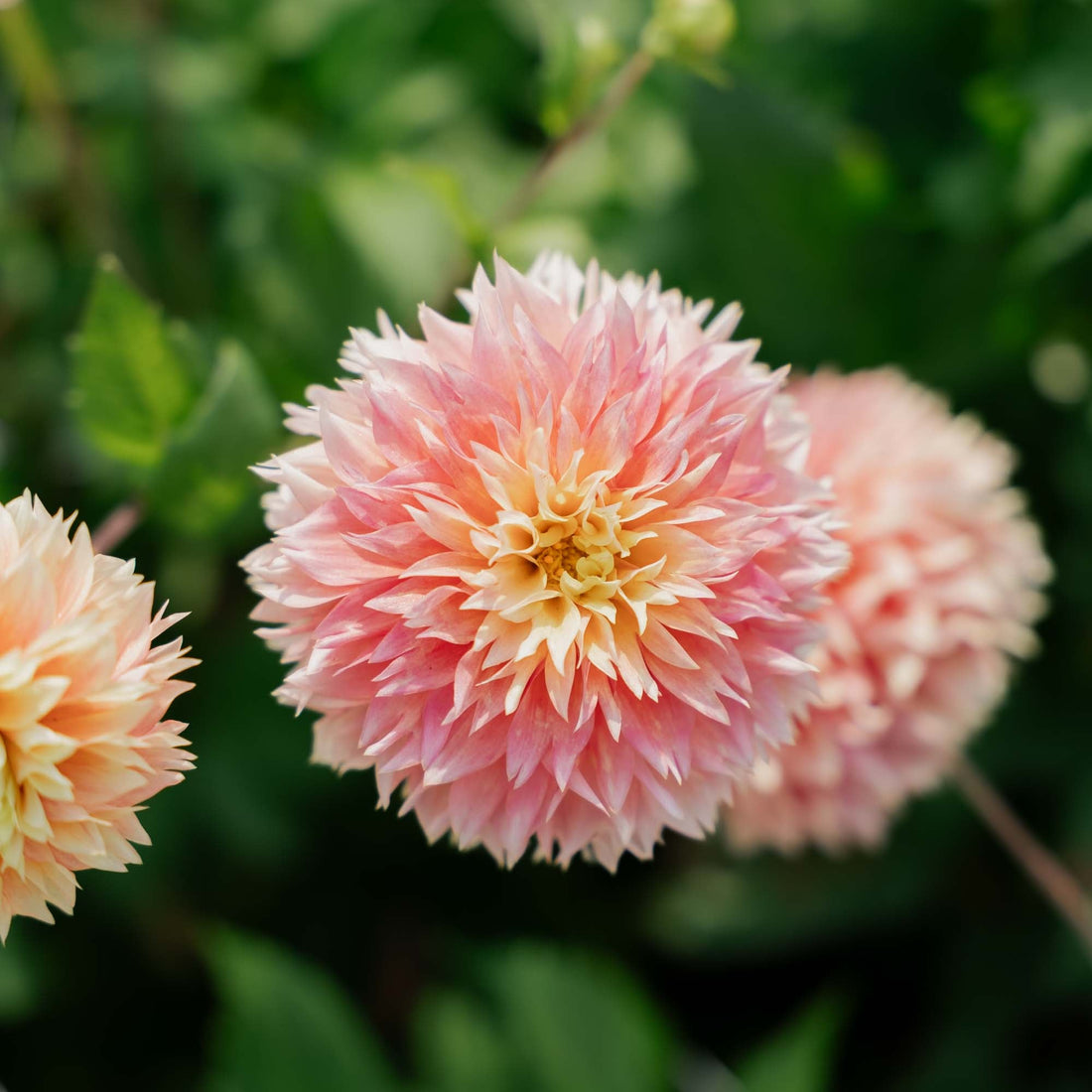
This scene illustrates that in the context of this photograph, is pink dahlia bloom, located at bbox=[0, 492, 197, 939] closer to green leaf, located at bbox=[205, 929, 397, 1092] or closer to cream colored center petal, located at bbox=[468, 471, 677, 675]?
cream colored center petal, located at bbox=[468, 471, 677, 675]

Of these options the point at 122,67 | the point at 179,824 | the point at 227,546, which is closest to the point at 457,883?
the point at 179,824

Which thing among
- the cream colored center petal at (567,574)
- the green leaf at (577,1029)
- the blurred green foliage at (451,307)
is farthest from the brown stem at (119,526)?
the green leaf at (577,1029)

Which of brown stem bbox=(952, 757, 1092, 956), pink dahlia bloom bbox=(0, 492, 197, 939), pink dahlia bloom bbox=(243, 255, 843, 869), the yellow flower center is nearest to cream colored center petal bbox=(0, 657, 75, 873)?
pink dahlia bloom bbox=(0, 492, 197, 939)

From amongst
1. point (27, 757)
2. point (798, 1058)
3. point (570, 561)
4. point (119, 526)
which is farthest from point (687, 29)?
point (798, 1058)

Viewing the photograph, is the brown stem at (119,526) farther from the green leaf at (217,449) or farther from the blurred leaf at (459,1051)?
the blurred leaf at (459,1051)

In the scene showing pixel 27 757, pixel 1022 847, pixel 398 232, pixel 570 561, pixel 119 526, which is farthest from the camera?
pixel 398 232

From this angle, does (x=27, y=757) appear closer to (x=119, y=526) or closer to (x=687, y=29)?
(x=119, y=526)
